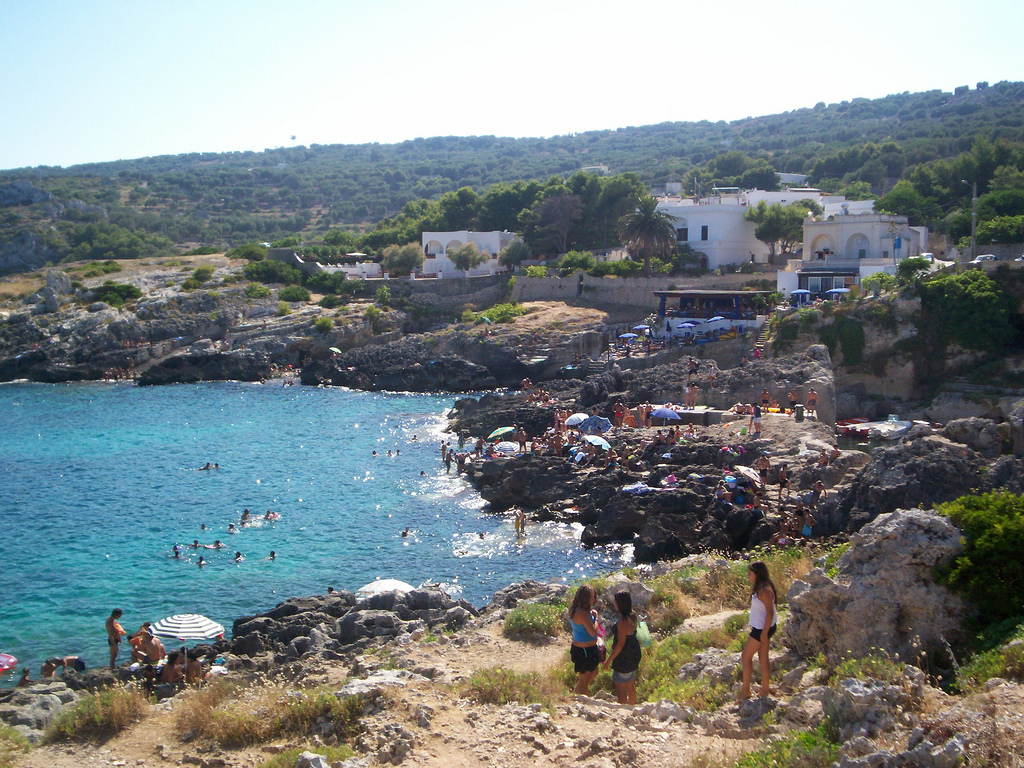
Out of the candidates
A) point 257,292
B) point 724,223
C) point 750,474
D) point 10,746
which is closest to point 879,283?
point 724,223

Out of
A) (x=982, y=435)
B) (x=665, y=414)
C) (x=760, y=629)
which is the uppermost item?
(x=760, y=629)

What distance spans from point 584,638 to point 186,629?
32.9ft

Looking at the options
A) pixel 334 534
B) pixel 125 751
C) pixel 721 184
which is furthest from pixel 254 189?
pixel 125 751

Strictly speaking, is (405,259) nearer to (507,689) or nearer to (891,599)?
(507,689)

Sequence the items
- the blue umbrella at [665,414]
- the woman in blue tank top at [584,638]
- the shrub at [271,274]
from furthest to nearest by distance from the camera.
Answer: the shrub at [271,274] < the blue umbrella at [665,414] < the woman in blue tank top at [584,638]

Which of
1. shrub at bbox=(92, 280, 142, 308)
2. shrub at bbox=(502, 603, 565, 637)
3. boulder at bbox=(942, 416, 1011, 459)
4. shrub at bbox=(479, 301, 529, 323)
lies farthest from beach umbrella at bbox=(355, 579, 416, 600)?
shrub at bbox=(92, 280, 142, 308)

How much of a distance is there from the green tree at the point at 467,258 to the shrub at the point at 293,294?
11.8 metres

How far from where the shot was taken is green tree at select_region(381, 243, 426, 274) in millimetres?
65688

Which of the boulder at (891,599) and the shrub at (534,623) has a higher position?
the boulder at (891,599)

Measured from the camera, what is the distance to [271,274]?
65188 millimetres

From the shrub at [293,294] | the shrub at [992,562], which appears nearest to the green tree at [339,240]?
the shrub at [293,294]

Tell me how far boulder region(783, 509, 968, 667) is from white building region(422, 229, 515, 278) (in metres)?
55.8

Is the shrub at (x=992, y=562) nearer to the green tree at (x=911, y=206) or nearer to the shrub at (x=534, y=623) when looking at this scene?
the shrub at (x=534, y=623)

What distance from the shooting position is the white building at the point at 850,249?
140ft
